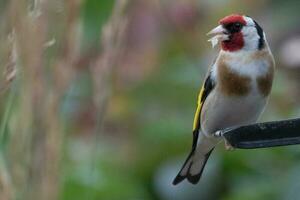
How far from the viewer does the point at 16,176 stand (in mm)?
776

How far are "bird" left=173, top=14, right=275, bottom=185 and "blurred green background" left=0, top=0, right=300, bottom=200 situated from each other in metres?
0.21

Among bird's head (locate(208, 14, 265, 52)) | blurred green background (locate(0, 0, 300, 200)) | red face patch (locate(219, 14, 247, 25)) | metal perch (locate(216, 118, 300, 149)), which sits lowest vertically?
blurred green background (locate(0, 0, 300, 200))

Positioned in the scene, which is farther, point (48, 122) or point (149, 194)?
point (149, 194)

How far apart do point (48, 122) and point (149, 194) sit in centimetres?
153

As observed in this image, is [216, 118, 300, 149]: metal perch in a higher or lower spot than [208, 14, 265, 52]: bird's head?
higher

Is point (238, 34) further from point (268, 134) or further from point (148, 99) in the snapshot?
point (148, 99)

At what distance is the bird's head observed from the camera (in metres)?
1.51

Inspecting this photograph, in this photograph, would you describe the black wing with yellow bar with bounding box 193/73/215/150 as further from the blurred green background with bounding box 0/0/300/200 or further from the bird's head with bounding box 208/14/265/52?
the blurred green background with bounding box 0/0/300/200

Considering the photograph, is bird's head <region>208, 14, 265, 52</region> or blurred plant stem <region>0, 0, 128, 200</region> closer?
blurred plant stem <region>0, 0, 128, 200</region>

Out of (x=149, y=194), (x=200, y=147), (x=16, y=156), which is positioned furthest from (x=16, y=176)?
(x=149, y=194)

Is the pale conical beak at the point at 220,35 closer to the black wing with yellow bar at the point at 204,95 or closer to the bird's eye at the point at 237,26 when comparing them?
the bird's eye at the point at 237,26

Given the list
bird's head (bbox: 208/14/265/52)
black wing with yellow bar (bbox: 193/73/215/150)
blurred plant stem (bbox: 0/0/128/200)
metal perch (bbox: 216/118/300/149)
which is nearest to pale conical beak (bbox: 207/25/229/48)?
bird's head (bbox: 208/14/265/52)

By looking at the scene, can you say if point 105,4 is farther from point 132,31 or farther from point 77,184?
point 77,184

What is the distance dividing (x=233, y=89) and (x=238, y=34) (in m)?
0.12
